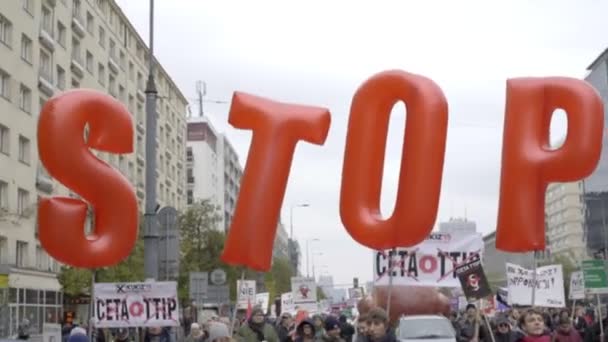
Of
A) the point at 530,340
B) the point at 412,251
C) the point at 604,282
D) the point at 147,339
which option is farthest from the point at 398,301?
the point at 530,340

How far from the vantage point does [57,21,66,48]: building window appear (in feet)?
168

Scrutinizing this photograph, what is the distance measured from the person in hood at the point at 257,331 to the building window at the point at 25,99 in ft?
107

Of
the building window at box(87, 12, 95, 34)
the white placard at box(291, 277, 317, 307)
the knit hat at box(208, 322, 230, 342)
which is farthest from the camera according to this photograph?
the building window at box(87, 12, 95, 34)

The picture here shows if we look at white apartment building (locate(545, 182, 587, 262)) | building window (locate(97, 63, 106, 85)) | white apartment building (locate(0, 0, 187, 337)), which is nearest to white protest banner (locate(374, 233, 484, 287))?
white apartment building (locate(0, 0, 187, 337))

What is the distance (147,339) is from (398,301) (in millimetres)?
12560

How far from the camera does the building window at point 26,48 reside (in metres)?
45.4

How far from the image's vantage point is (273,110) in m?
11.8

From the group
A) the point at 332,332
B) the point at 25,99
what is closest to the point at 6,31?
the point at 25,99

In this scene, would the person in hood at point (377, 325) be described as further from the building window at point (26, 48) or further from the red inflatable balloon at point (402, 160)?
the building window at point (26, 48)

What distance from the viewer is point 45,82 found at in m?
47.8

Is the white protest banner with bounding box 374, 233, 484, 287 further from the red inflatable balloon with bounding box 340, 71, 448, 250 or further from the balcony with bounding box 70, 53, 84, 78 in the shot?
the balcony with bounding box 70, 53, 84, 78

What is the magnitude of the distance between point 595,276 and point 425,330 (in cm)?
376

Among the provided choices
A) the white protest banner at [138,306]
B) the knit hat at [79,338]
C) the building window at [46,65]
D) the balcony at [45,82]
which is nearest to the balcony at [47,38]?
the building window at [46,65]

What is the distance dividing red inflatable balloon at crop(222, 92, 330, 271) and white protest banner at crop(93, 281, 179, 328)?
3.82m
